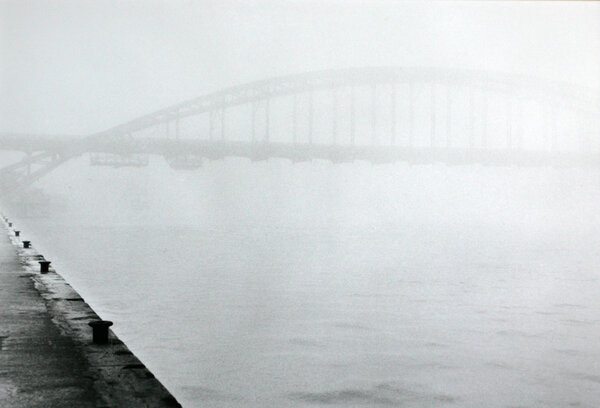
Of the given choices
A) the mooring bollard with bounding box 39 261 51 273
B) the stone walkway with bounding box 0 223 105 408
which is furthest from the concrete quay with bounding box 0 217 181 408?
the mooring bollard with bounding box 39 261 51 273

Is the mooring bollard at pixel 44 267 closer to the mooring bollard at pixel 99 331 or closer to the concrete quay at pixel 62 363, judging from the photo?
the concrete quay at pixel 62 363

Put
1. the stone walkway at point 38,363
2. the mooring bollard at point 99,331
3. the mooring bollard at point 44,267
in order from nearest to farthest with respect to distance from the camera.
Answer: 1. the stone walkway at point 38,363
2. the mooring bollard at point 99,331
3. the mooring bollard at point 44,267

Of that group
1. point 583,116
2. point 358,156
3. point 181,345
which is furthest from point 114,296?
point 583,116

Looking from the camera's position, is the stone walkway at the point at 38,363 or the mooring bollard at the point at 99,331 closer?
the stone walkway at the point at 38,363

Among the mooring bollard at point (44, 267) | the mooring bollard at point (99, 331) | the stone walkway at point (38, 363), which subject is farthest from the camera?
the mooring bollard at point (44, 267)

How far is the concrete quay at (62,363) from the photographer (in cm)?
546

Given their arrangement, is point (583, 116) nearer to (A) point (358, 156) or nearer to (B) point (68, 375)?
(A) point (358, 156)

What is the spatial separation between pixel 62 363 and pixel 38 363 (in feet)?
0.65

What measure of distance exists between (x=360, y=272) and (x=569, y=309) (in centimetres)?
883

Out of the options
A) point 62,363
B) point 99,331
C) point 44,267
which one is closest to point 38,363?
point 62,363

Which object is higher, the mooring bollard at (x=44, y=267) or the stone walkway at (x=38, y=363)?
the mooring bollard at (x=44, y=267)

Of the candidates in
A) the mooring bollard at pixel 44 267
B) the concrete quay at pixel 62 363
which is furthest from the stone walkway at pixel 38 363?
the mooring bollard at pixel 44 267

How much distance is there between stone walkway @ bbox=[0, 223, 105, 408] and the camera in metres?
5.42

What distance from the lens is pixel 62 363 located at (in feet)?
21.3
